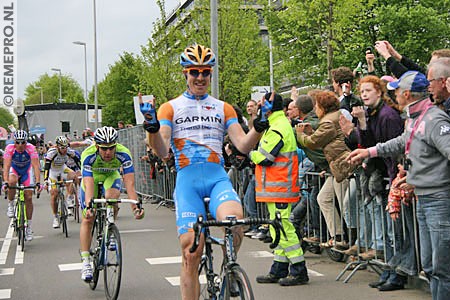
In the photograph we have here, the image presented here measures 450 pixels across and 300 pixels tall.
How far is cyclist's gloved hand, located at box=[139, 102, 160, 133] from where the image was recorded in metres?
5.25

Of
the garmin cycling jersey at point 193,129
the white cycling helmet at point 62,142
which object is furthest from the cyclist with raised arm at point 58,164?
the garmin cycling jersey at point 193,129

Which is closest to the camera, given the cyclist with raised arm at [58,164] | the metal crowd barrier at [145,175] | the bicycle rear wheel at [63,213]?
the bicycle rear wheel at [63,213]

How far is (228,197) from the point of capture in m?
5.64

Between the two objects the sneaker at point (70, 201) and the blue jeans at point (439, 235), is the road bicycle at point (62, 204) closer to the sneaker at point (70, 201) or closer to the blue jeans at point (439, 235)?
the sneaker at point (70, 201)

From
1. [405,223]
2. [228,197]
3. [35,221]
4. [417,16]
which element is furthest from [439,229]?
[417,16]

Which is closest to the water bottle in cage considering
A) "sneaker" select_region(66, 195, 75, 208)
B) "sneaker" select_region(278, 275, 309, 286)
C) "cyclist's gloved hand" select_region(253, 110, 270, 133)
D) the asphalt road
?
the asphalt road

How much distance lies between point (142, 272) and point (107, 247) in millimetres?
1784

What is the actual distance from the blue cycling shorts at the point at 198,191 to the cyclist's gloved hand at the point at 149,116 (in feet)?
2.24

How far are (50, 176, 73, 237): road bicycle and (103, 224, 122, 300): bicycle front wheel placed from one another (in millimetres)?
6238

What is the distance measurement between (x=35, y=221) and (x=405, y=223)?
11.6 m

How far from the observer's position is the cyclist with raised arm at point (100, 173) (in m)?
8.69

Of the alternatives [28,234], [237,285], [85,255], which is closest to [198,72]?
[237,285]

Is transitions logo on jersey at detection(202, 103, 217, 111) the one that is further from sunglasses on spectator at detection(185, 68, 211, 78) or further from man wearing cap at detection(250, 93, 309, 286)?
man wearing cap at detection(250, 93, 309, 286)

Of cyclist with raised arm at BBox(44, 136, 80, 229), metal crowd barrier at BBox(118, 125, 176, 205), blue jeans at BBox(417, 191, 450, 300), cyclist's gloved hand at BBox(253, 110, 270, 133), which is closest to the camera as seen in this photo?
cyclist's gloved hand at BBox(253, 110, 270, 133)
